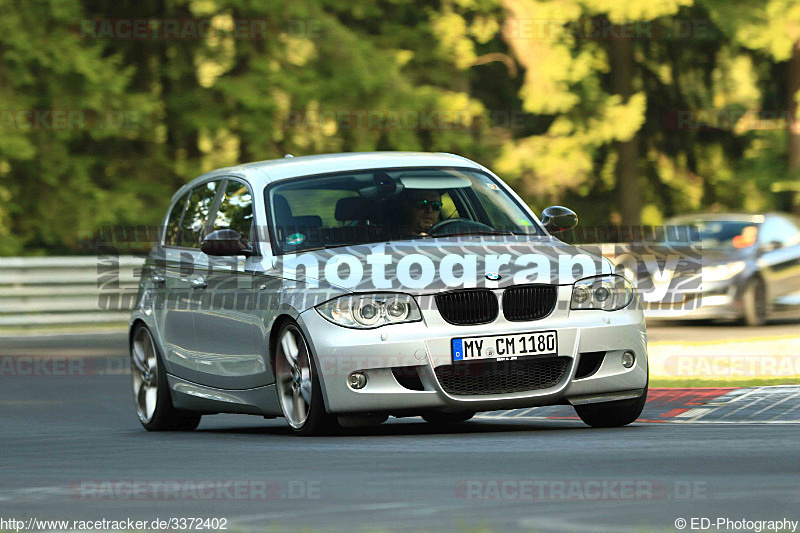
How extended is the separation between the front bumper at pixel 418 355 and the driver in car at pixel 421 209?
1.22m

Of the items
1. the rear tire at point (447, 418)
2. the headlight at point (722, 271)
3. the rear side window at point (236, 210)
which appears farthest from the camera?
the headlight at point (722, 271)

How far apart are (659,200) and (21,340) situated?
20.5 m

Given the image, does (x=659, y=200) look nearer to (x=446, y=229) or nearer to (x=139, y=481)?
(x=446, y=229)

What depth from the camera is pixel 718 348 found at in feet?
57.7

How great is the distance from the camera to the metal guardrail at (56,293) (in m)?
27.4

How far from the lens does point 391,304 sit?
30.9 feet

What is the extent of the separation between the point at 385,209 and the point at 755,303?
14380 mm

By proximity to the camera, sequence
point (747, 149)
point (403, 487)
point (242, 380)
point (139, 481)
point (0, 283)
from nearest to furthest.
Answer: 1. point (403, 487)
2. point (139, 481)
3. point (242, 380)
4. point (0, 283)
5. point (747, 149)

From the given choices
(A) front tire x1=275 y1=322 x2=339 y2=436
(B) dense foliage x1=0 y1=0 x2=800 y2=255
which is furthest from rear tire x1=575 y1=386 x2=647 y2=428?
(B) dense foliage x1=0 y1=0 x2=800 y2=255

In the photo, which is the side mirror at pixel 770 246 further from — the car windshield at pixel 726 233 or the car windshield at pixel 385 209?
the car windshield at pixel 385 209

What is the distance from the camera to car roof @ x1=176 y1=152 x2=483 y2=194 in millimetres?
11000

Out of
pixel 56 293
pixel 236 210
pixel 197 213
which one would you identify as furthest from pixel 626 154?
pixel 236 210

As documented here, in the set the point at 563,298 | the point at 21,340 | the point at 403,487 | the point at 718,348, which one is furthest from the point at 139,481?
the point at 21,340

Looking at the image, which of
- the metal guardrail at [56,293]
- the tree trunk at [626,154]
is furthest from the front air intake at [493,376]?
the tree trunk at [626,154]
